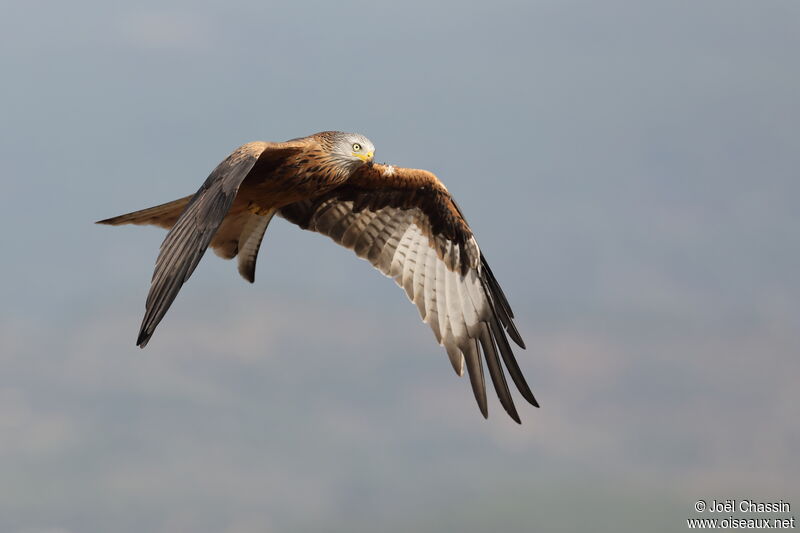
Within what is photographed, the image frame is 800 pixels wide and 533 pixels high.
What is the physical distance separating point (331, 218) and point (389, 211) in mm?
654

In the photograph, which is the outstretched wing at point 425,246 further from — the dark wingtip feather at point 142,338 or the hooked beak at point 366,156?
the dark wingtip feather at point 142,338

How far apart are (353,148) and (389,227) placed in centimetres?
159

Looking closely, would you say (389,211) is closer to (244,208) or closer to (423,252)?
(423,252)

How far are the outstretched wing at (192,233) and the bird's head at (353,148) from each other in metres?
1.01

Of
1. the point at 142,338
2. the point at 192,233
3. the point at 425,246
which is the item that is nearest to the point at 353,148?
the point at 425,246

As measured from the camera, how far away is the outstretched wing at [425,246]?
37.6ft

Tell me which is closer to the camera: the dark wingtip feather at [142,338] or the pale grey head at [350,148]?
the dark wingtip feather at [142,338]

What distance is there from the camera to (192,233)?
836 cm

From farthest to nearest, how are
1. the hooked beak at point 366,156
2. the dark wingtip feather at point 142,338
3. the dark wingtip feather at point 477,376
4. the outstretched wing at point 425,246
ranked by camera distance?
1. the outstretched wing at point 425,246
2. the dark wingtip feather at point 477,376
3. the hooked beak at point 366,156
4. the dark wingtip feather at point 142,338

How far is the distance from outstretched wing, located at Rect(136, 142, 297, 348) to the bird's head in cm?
101

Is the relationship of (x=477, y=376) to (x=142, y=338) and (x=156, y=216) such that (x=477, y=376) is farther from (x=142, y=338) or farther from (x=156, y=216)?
(x=142, y=338)

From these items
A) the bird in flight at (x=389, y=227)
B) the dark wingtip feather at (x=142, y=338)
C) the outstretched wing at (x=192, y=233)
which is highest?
the bird in flight at (x=389, y=227)

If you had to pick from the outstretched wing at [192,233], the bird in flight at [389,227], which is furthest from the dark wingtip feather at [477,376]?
the outstretched wing at [192,233]

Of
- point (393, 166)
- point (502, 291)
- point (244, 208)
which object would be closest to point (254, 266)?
point (244, 208)
